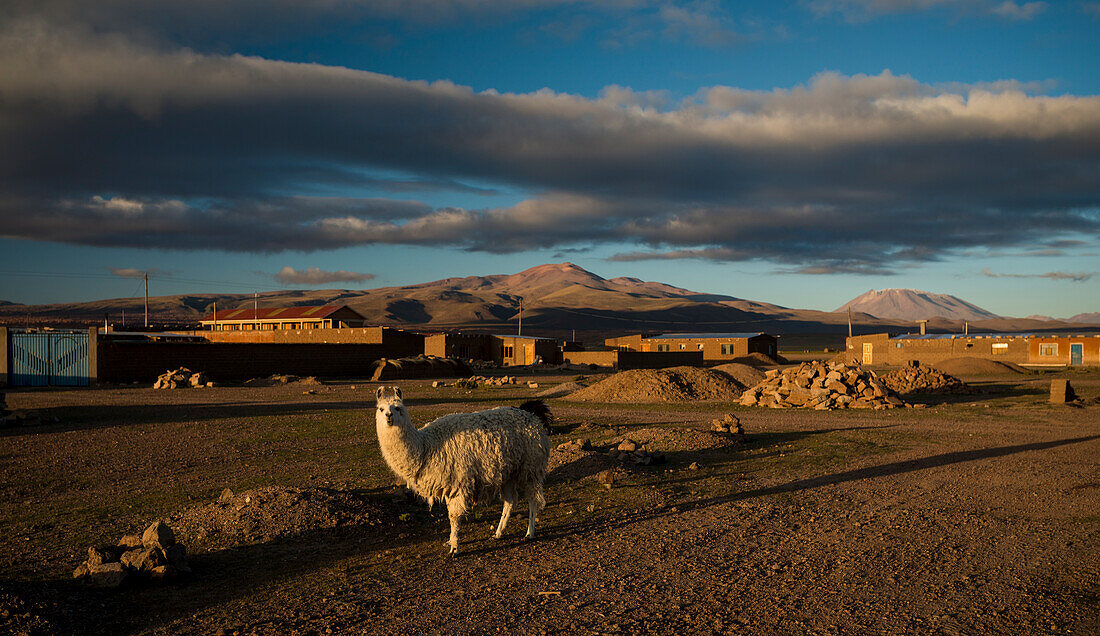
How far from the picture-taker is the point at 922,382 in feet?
125

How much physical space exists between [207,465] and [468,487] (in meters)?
9.20

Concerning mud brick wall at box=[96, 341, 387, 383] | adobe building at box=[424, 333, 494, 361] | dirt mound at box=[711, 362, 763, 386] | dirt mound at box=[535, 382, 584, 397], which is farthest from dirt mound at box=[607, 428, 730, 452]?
adobe building at box=[424, 333, 494, 361]

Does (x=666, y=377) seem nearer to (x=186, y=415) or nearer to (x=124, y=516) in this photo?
(x=186, y=415)

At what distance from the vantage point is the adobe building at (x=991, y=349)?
66625 mm

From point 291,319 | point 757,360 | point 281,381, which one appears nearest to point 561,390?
point 281,381

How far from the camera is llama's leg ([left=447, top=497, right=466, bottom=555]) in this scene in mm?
8594

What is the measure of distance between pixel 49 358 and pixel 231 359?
9906 mm

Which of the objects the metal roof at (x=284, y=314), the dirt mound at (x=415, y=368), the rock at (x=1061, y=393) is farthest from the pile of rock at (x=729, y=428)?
the metal roof at (x=284, y=314)

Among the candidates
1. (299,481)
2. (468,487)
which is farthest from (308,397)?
(468,487)

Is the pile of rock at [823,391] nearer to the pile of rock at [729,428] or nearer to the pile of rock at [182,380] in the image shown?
the pile of rock at [729,428]

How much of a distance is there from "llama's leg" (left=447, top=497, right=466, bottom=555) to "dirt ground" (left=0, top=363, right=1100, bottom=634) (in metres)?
0.19

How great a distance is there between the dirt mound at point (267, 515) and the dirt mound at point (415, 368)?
131ft

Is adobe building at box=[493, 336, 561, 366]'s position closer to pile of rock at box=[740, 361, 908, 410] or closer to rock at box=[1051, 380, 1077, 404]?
pile of rock at box=[740, 361, 908, 410]

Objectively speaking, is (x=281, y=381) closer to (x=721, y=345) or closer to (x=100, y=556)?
(x=100, y=556)
